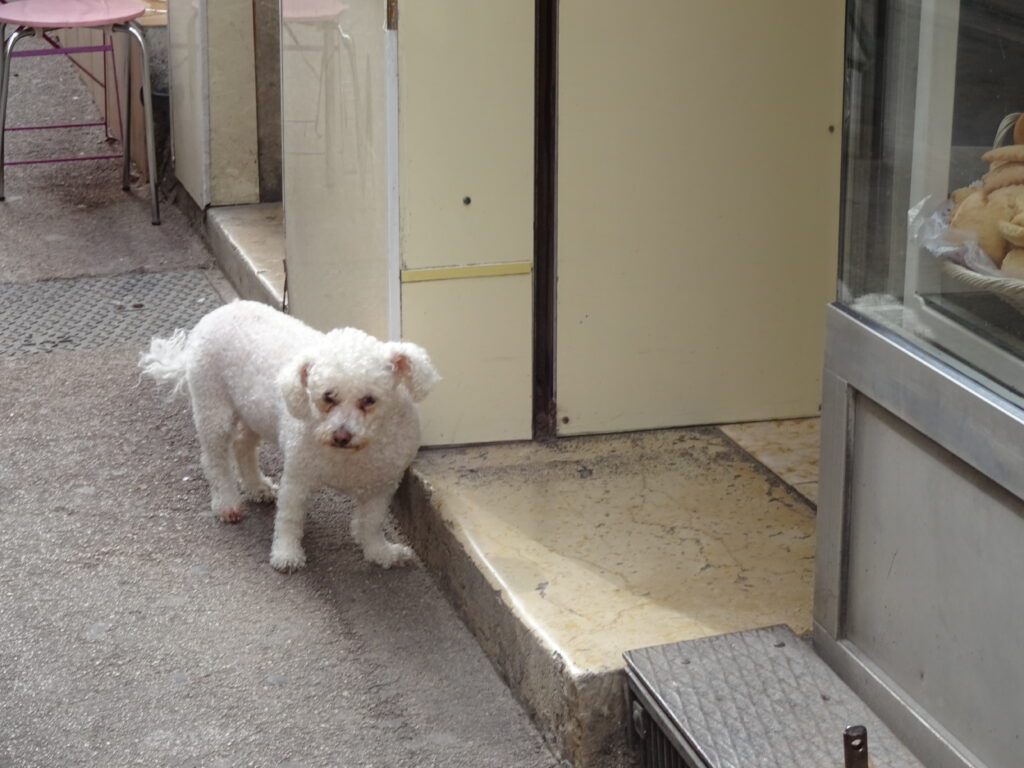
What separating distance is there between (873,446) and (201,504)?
7.70ft

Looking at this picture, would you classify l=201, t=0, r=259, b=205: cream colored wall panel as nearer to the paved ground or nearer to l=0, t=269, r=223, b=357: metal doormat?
l=0, t=269, r=223, b=357: metal doormat

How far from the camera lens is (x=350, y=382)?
3.83m

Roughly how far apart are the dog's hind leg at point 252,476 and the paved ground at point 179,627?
0.09 m

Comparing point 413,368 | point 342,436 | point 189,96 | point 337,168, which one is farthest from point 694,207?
point 189,96

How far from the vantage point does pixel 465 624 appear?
3.92 metres

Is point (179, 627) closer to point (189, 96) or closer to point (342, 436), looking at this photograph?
point (342, 436)

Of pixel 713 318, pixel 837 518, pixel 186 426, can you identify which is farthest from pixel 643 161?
pixel 186 426

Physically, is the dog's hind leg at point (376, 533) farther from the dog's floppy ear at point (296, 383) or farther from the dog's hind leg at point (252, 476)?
the dog's hind leg at point (252, 476)

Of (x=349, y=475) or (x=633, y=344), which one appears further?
(x=633, y=344)

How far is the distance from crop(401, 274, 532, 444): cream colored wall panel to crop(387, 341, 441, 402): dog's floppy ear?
0.32 metres

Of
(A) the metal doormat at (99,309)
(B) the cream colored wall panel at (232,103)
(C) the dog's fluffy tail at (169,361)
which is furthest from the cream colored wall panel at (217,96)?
(C) the dog's fluffy tail at (169,361)

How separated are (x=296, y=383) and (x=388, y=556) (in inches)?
24.6

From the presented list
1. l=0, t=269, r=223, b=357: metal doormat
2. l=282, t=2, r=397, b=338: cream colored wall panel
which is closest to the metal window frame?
l=282, t=2, r=397, b=338: cream colored wall panel

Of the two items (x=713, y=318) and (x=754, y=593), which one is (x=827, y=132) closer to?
(x=713, y=318)
